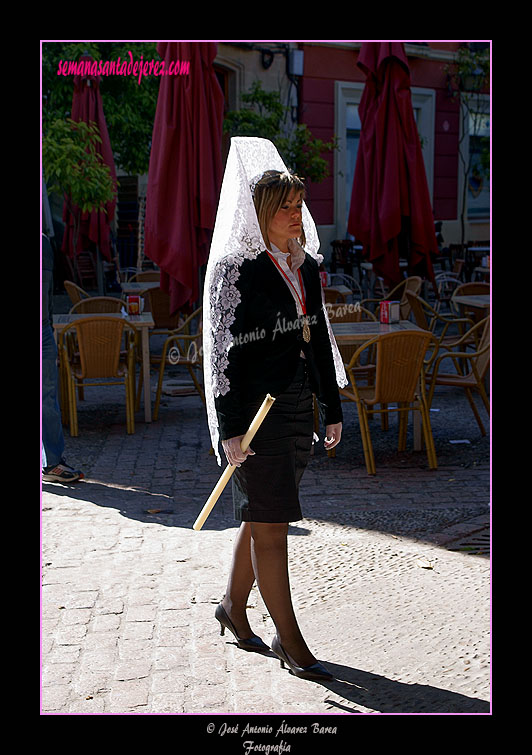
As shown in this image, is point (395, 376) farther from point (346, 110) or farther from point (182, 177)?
point (346, 110)

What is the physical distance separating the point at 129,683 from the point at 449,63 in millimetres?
20549

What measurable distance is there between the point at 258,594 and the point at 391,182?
5768 millimetres

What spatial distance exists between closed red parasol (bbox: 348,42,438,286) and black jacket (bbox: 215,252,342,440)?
231 inches

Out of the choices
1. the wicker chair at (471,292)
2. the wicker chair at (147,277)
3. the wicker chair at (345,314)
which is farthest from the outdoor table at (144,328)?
the wicker chair at (471,292)

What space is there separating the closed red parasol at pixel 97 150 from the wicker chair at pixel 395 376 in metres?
5.83

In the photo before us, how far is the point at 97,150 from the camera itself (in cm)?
1221

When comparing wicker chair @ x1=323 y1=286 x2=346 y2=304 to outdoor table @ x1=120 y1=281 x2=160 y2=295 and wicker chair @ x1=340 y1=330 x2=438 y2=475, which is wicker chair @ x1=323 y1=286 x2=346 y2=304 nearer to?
wicker chair @ x1=340 y1=330 x2=438 y2=475

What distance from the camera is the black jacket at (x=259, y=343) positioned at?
142 inches

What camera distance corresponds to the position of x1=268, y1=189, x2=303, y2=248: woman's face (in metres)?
3.69

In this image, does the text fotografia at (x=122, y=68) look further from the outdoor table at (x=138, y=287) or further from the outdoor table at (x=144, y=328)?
the outdoor table at (x=138, y=287)

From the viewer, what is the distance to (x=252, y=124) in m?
15.7
